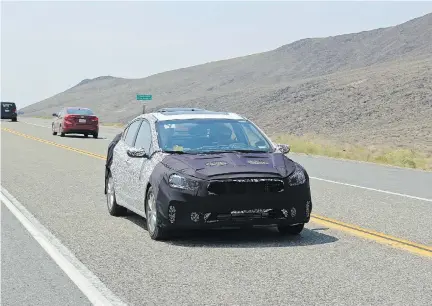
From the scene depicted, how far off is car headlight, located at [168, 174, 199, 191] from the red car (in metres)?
32.6

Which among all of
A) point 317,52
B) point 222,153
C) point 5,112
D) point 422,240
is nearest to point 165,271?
point 222,153

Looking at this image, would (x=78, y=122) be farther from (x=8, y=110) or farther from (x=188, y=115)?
(x=8, y=110)

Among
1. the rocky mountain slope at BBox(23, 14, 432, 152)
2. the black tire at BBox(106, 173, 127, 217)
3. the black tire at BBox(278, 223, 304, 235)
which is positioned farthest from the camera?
the rocky mountain slope at BBox(23, 14, 432, 152)

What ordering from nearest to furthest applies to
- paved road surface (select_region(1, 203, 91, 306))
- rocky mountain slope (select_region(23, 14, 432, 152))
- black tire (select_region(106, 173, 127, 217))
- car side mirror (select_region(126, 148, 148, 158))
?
paved road surface (select_region(1, 203, 91, 306)) → car side mirror (select_region(126, 148, 148, 158)) → black tire (select_region(106, 173, 127, 217)) → rocky mountain slope (select_region(23, 14, 432, 152))

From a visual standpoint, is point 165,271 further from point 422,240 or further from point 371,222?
point 371,222

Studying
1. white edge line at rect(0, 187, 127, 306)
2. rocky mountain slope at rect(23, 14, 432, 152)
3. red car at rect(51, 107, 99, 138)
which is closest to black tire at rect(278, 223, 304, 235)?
white edge line at rect(0, 187, 127, 306)

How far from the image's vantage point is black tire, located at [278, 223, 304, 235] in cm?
1060

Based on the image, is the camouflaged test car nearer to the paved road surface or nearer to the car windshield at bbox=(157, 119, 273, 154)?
the car windshield at bbox=(157, 119, 273, 154)

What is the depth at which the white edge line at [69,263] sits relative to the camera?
23.8 ft

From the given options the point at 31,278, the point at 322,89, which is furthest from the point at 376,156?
the point at 322,89

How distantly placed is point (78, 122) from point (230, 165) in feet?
110

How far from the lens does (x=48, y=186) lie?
57.2ft

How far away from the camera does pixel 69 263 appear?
8844mm

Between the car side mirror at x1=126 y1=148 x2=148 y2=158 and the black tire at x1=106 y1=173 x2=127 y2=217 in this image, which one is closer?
the car side mirror at x1=126 y1=148 x2=148 y2=158
